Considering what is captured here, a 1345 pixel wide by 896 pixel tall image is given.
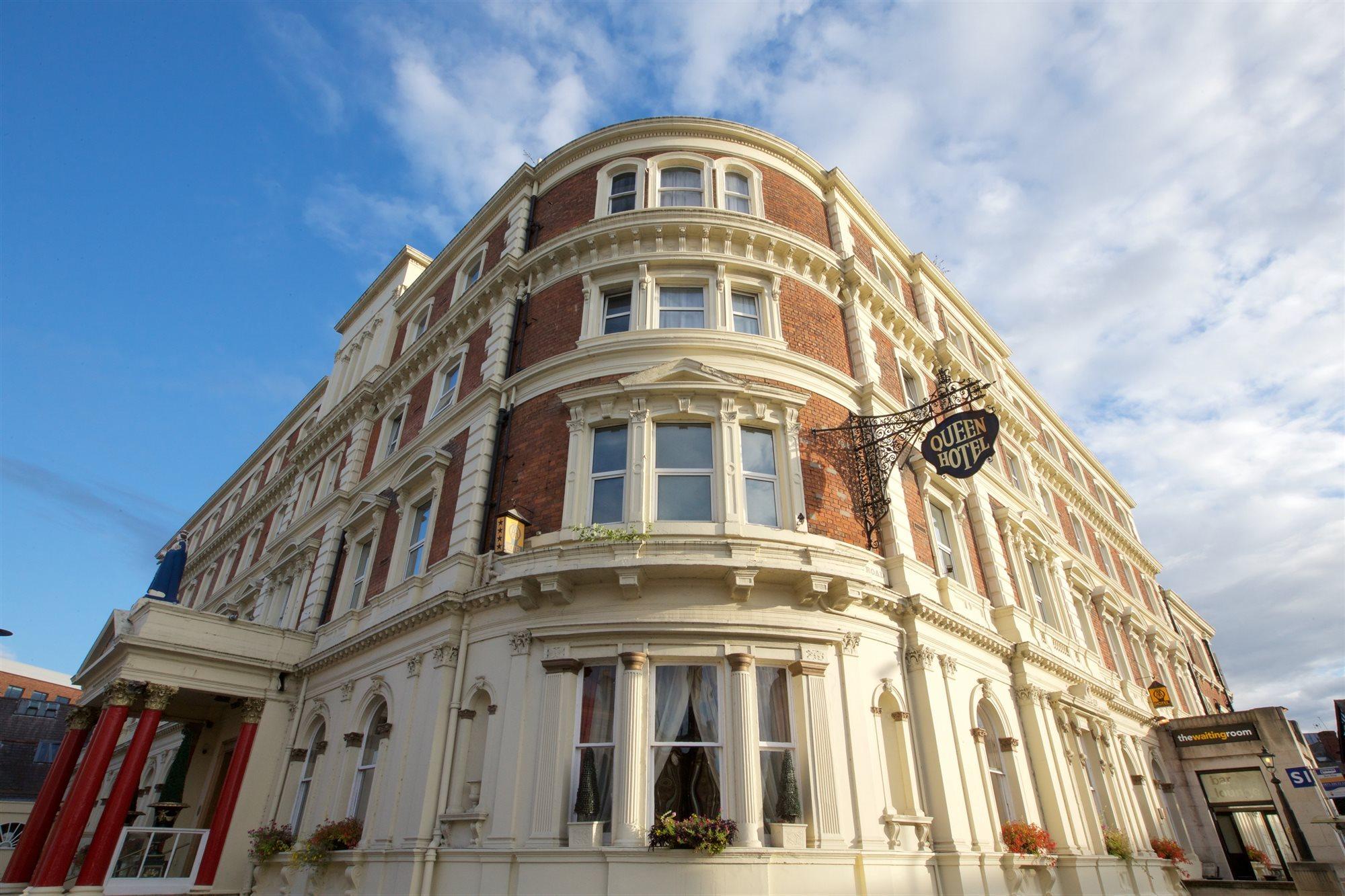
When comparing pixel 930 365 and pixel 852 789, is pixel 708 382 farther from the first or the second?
pixel 930 365

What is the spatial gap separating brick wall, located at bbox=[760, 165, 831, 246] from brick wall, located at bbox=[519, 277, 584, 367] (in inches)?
212

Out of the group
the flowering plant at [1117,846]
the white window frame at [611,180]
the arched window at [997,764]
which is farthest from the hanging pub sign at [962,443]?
the flowering plant at [1117,846]

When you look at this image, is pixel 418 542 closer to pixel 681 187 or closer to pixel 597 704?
pixel 597 704

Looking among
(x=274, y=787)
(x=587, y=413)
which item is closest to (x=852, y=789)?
(x=587, y=413)

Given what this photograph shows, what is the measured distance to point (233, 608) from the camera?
2856cm

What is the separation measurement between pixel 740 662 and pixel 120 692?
1488cm

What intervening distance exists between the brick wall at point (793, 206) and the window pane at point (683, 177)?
1.73m

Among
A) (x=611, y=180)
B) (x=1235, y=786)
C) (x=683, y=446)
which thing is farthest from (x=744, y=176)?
(x=1235, y=786)

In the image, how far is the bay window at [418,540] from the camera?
17.0m

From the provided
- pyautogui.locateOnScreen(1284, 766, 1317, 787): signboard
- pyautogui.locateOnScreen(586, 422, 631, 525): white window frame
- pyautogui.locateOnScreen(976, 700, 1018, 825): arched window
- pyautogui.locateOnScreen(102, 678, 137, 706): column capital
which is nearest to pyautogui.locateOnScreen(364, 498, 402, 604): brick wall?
pyautogui.locateOnScreen(102, 678, 137, 706): column capital

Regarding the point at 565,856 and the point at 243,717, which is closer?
the point at 565,856

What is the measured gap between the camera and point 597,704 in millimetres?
11906

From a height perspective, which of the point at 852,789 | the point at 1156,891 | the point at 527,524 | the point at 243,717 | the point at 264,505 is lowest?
the point at 1156,891

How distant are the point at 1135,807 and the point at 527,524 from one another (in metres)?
20.3
